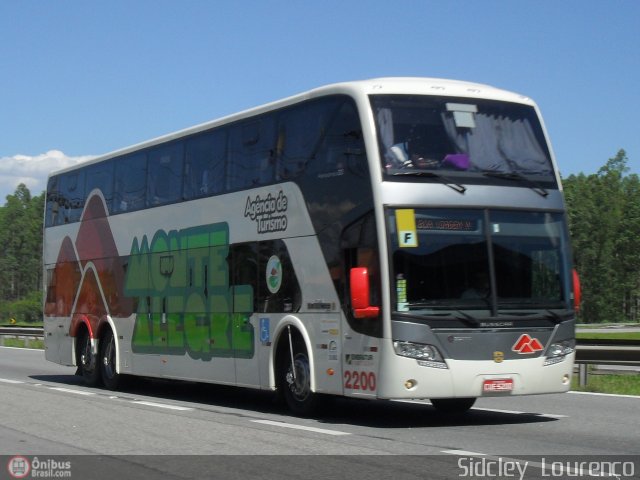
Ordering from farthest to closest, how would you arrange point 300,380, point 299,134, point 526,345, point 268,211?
point 268,211
point 299,134
point 300,380
point 526,345

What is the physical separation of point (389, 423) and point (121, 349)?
817cm

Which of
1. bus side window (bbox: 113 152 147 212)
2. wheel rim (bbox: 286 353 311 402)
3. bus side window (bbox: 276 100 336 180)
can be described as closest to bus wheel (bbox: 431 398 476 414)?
wheel rim (bbox: 286 353 311 402)

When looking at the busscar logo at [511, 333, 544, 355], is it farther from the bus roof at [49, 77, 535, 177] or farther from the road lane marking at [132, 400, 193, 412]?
the road lane marking at [132, 400, 193, 412]

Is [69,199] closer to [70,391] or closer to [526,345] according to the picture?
[70,391]

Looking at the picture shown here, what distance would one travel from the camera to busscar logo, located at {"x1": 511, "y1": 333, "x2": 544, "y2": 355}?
13.4m

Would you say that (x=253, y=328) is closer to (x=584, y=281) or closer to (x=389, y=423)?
(x=389, y=423)

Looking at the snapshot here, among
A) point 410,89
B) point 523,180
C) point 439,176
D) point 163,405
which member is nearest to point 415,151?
point 439,176

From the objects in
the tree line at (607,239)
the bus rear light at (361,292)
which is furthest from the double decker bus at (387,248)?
the tree line at (607,239)

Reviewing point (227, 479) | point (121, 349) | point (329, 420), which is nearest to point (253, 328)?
point (329, 420)

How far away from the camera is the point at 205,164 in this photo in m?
17.7

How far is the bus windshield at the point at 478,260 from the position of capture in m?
13.1

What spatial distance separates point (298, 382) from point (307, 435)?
2564mm

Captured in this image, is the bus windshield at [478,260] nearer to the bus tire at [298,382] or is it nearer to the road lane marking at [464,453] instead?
the bus tire at [298,382]

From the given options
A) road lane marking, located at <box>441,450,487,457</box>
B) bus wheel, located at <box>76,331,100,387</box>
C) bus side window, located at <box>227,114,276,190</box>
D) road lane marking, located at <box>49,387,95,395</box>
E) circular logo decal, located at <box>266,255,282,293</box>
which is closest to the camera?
road lane marking, located at <box>441,450,487,457</box>
